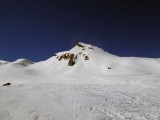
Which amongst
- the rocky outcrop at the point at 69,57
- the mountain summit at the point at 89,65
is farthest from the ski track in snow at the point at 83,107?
the rocky outcrop at the point at 69,57

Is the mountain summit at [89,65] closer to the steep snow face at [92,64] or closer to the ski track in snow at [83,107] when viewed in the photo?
the steep snow face at [92,64]

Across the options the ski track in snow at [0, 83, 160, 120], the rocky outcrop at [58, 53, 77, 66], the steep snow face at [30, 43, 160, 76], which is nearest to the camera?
the ski track in snow at [0, 83, 160, 120]

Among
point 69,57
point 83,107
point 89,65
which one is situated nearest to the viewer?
point 83,107

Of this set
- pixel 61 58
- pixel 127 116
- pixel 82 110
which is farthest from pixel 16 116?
pixel 61 58

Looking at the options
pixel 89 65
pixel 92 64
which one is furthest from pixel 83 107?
pixel 92 64

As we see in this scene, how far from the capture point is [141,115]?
487 inches

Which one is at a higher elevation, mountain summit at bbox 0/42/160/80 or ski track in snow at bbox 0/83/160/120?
mountain summit at bbox 0/42/160/80

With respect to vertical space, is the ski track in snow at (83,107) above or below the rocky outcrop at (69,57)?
below

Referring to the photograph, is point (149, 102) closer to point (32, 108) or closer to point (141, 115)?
point (141, 115)

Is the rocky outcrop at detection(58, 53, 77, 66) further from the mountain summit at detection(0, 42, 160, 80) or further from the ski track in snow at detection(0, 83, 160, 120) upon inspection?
the ski track in snow at detection(0, 83, 160, 120)

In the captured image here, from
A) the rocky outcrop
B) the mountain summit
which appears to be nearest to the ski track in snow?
the mountain summit

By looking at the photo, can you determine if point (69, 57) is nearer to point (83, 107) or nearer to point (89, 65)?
point (89, 65)

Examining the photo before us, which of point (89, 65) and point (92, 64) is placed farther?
point (92, 64)

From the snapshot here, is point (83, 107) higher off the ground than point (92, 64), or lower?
lower
